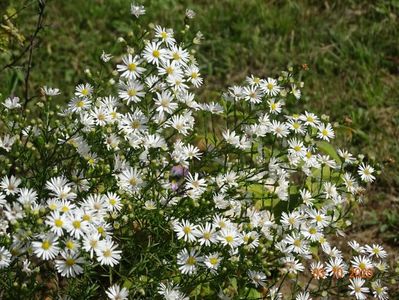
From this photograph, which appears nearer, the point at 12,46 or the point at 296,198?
the point at 296,198

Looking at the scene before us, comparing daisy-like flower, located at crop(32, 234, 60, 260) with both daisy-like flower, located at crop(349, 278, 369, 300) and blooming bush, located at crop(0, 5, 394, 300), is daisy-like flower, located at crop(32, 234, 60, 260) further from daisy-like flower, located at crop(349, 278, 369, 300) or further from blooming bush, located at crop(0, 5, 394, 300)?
daisy-like flower, located at crop(349, 278, 369, 300)

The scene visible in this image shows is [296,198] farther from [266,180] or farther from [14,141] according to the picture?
[14,141]

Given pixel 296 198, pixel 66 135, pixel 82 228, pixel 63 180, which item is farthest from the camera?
pixel 296 198

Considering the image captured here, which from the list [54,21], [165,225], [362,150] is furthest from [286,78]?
[54,21]

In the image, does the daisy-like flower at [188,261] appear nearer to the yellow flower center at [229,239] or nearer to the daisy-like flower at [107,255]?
the yellow flower center at [229,239]

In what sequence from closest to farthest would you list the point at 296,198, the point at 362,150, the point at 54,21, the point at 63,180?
the point at 63,180, the point at 296,198, the point at 362,150, the point at 54,21

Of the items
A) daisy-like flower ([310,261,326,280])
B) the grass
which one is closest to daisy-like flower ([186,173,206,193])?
daisy-like flower ([310,261,326,280])

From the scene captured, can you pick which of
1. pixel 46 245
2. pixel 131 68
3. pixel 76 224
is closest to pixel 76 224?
pixel 76 224
